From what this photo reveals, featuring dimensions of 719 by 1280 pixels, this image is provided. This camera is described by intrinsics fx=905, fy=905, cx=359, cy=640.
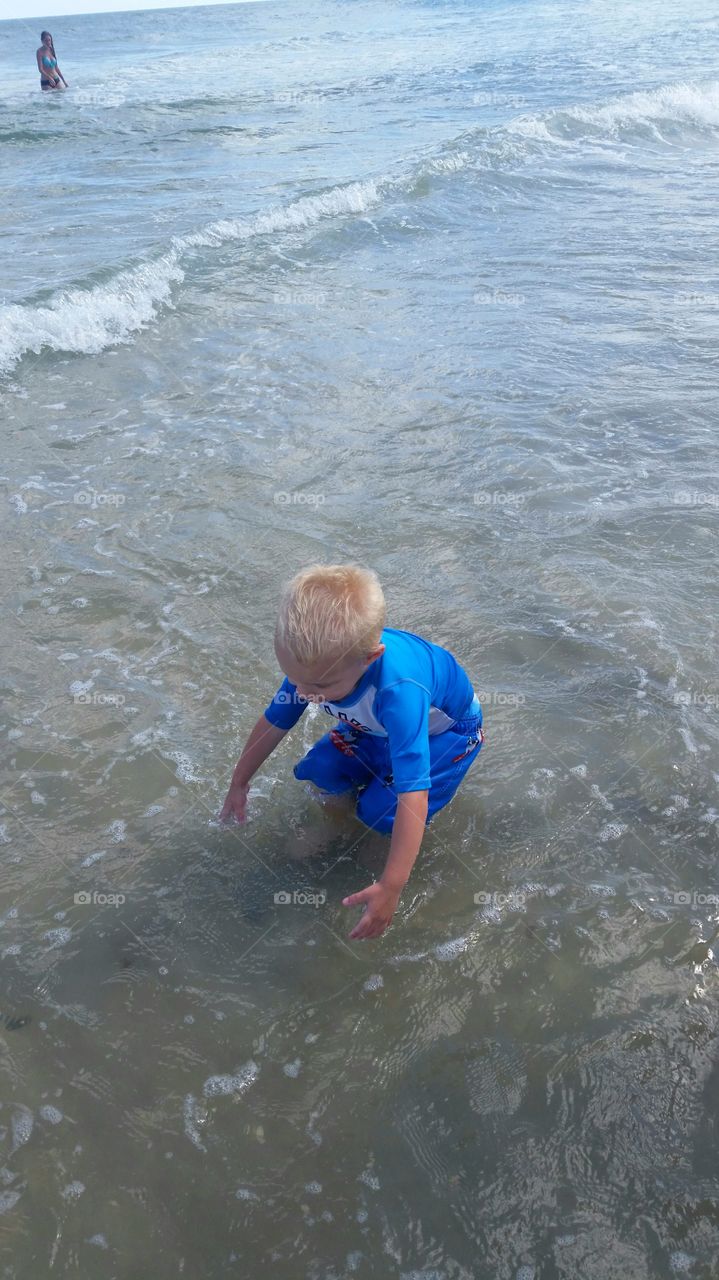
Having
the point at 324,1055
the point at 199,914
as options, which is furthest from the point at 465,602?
the point at 324,1055

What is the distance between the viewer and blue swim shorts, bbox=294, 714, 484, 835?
10.3 ft

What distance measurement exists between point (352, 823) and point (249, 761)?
0.59m

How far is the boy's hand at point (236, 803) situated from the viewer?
122 inches

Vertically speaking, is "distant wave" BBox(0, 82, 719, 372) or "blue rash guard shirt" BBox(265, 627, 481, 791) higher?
→ "distant wave" BBox(0, 82, 719, 372)

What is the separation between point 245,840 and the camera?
3293mm

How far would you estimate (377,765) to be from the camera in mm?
3219

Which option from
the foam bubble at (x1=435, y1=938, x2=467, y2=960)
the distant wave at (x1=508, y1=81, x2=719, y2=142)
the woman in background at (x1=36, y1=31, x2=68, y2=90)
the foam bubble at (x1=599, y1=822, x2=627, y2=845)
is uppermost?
the woman in background at (x1=36, y1=31, x2=68, y2=90)

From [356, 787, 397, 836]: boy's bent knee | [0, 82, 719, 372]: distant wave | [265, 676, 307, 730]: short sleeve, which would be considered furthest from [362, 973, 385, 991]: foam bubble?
[0, 82, 719, 372]: distant wave

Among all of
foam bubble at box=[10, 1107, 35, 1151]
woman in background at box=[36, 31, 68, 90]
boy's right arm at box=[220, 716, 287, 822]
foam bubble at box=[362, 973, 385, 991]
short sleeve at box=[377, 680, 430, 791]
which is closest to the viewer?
foam bubble at box=[10, 1107, 35, 1151]

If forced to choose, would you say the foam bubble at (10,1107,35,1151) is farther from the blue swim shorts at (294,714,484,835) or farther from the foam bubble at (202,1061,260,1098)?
the blue swim shorts at (294,714,484,835)

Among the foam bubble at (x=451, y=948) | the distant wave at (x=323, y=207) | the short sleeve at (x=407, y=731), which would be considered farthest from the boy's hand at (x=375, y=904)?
the distant wave at (x=323, y=207)

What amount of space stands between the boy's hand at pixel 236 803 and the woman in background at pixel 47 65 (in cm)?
2836

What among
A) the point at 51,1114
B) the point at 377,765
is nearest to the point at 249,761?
the point at 377,765

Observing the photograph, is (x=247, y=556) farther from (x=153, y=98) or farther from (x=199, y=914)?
(x=153, y=98)
